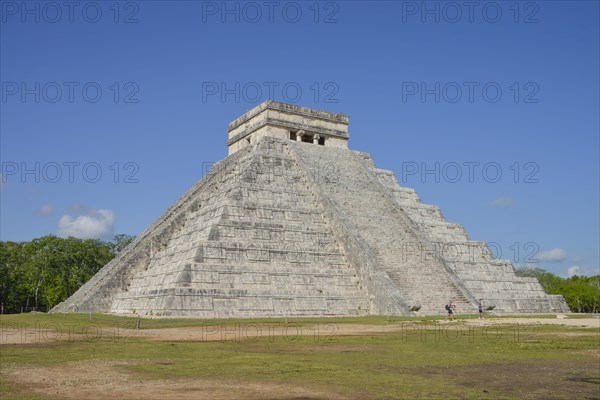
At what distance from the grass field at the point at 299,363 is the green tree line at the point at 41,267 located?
31.5m

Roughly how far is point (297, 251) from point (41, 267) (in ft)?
99.7

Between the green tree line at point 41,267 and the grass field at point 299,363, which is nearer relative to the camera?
the grass field at point 299,363

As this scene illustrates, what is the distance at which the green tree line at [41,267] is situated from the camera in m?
48.3

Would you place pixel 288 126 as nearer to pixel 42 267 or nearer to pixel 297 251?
pixel 297 251

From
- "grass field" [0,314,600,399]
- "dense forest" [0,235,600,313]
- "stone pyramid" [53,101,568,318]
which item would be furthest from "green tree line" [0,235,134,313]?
"grass field" [0,314,600,399]

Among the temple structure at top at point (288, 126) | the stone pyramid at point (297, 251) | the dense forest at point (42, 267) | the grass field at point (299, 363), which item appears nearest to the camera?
the grass field at point (299, 363)

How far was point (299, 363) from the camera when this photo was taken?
11.1 metres

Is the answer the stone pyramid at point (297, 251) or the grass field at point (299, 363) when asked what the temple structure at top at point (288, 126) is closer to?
the stone pyramid at point (297, 251)

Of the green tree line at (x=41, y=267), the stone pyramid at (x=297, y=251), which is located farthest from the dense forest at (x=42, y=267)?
the stone pyramid at (x=297, y=251)

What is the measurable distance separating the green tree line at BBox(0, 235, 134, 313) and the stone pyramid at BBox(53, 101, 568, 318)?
17.3 meters

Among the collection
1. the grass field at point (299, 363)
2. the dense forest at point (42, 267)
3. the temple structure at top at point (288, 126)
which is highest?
the temple structure at top at point (288, 126)

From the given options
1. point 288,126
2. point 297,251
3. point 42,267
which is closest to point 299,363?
point 297,251

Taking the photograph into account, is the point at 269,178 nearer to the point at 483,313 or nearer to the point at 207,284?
the point at 207,284

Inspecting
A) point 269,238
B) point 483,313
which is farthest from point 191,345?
point 483,313
